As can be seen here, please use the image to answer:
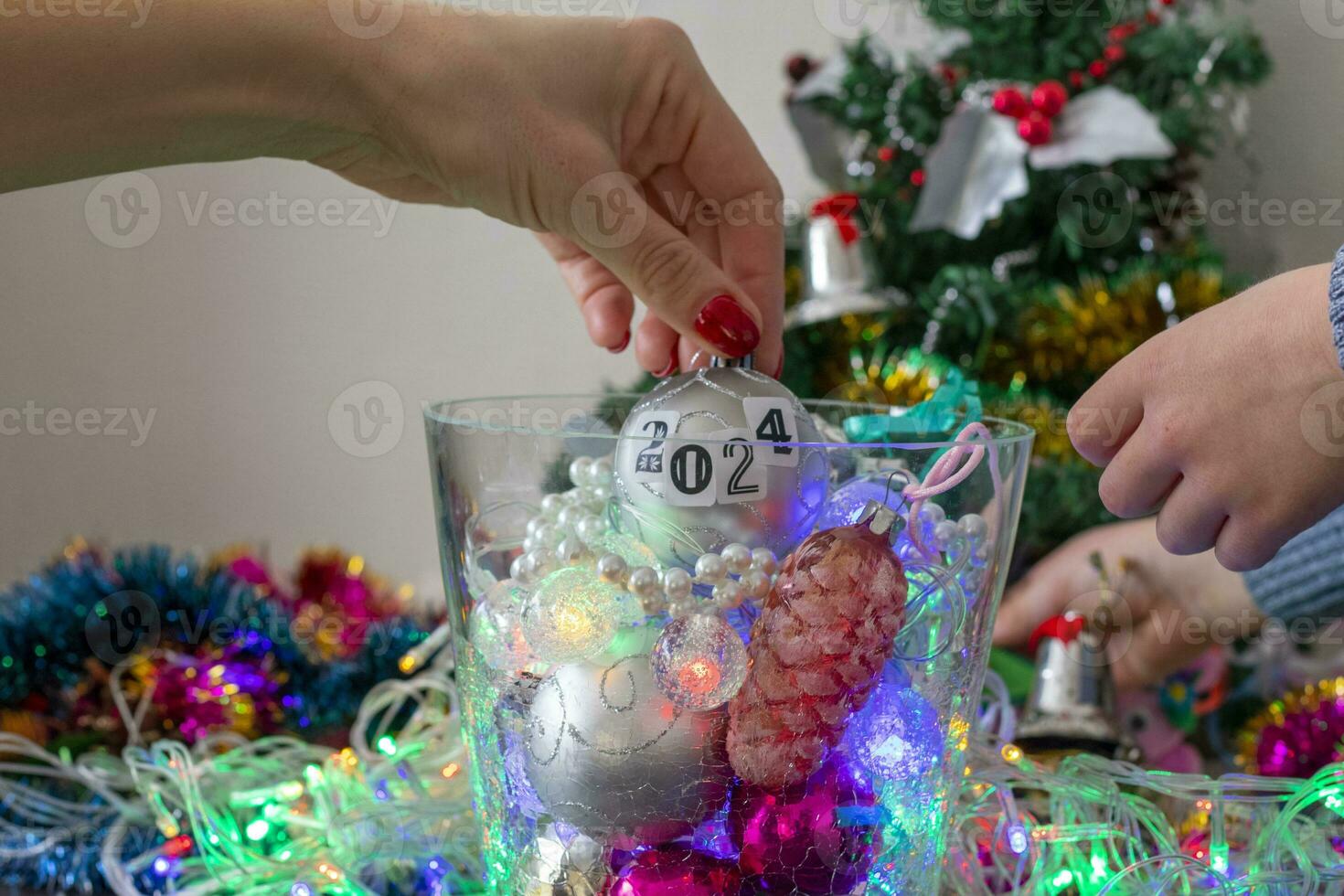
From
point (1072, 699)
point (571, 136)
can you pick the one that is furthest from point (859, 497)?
point (1072, 699)

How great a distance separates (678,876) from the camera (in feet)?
1.36

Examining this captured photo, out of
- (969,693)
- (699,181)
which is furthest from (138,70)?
(969,693)

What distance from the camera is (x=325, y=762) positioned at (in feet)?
2.22

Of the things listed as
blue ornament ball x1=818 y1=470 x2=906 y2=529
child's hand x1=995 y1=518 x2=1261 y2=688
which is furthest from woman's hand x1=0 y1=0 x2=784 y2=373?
child's hand x1=995 y1=518 x2=1261 y2=688

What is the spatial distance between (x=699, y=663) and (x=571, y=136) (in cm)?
33

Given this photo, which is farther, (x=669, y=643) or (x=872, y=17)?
(x=872, y=17)

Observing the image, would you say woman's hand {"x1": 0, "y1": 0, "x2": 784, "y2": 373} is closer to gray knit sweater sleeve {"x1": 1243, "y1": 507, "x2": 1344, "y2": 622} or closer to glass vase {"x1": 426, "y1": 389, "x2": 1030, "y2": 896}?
glass vase {"x1": 426, "y1": 389, "x2": 1030, "y2": 896}

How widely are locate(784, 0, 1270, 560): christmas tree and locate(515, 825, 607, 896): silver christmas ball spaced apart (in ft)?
2.04

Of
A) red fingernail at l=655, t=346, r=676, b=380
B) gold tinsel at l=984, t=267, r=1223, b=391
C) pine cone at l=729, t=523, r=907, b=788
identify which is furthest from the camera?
gold tinsel at l=984, t=267, r=1223, b=391

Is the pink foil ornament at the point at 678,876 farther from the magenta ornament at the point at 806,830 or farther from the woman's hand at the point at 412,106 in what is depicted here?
the woman's hand at the point at 412,106

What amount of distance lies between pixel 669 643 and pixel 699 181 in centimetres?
41

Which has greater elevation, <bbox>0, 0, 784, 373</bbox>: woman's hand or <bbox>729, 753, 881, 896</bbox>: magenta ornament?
<bbox>0, 0, 784, 373</bbox>: woman's hand

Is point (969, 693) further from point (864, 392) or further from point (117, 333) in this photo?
point (117, 333)

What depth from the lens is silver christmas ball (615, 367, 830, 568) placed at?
418 millimetres
